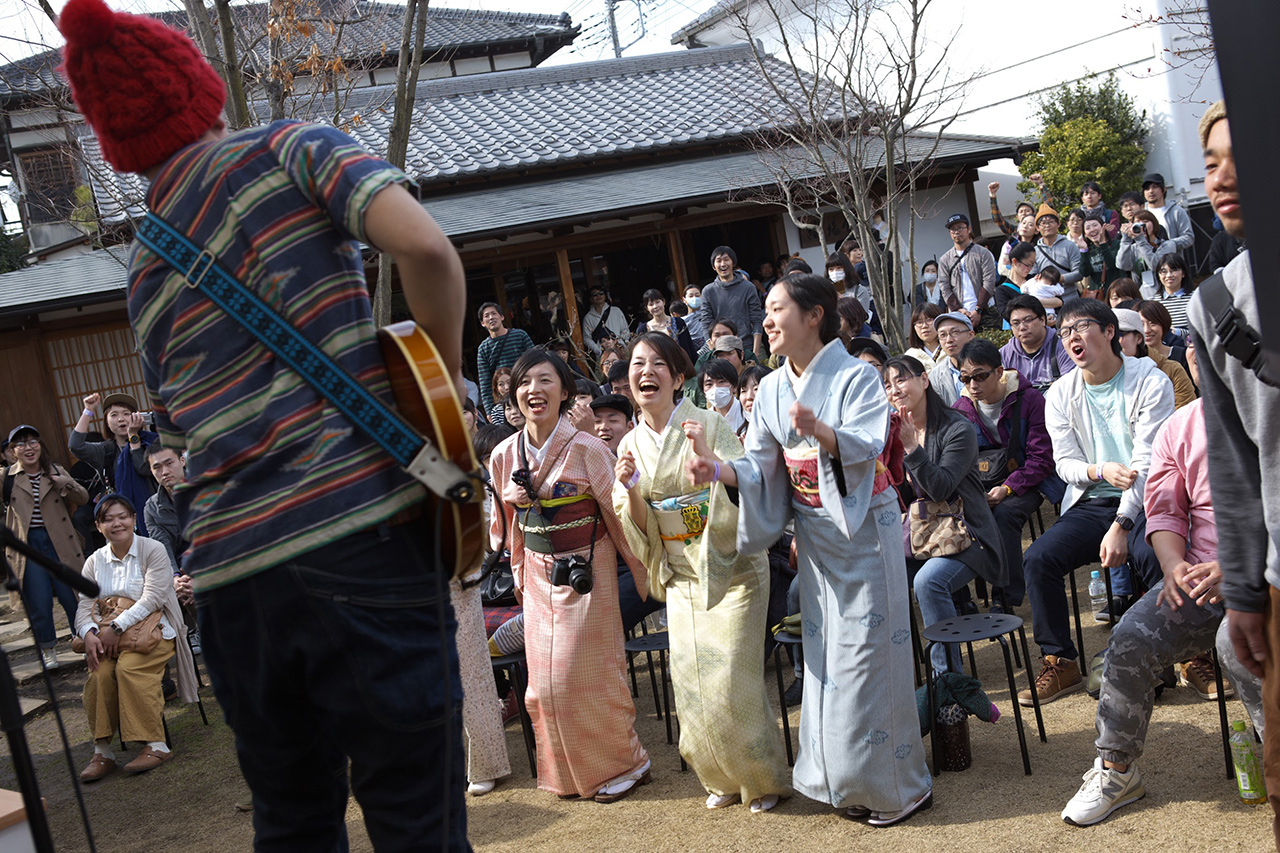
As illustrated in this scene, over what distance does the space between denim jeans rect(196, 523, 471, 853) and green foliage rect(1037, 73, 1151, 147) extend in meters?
16.9

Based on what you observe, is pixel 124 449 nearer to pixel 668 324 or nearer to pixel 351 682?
pixel 668 324

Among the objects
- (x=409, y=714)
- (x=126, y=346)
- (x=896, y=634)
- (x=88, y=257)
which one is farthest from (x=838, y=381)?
(x=88, y=257)

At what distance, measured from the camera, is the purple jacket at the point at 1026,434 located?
229 inches

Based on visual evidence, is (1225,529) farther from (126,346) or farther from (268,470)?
(126,346)

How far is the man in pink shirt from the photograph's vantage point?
11.9 ft

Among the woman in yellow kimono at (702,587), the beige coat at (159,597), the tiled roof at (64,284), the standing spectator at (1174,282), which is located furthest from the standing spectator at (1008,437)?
→ the tiled roof at (64,284)

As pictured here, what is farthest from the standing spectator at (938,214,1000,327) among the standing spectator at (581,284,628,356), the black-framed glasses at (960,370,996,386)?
the black-framed glasses at (960,370,996,386)

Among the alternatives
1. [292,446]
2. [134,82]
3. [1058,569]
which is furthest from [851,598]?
[134,82]

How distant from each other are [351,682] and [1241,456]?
1845mm

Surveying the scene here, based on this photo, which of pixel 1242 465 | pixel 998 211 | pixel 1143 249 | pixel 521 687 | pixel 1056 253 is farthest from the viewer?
pixel 998 211

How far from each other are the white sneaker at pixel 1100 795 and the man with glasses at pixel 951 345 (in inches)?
134

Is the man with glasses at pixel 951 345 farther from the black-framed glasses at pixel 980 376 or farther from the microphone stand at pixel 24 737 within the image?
the microphone stand at pixel 24 737

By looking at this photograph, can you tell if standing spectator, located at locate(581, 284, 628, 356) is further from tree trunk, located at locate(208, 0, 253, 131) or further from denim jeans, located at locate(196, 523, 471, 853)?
denim jeans, located at locate(196, 523, 471, 853)

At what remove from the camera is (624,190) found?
1380cm
